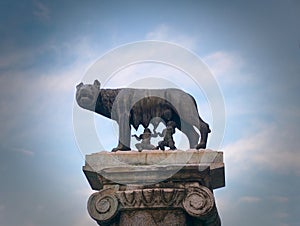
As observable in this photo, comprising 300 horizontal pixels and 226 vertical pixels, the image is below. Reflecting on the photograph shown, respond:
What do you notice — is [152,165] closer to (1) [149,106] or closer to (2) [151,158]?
(2) [151,158]

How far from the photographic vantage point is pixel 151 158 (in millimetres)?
11141

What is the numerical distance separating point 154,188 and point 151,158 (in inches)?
23.9

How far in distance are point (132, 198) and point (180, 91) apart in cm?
272

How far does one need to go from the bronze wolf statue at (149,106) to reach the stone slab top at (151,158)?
0.85m

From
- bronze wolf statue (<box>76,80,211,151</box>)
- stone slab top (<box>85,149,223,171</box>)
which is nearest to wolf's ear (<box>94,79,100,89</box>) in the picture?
bronze wolf statue (<box>76,80,211,151</box>)

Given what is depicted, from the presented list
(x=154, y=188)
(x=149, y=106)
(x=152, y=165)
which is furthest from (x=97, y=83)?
(x=154, y=188)

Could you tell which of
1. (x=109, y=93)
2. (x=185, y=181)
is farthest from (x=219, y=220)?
(x=109, y=93)

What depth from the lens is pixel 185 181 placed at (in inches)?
435

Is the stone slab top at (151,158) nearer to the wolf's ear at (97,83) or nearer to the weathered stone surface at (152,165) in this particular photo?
the weathered stone surface at (152,165)

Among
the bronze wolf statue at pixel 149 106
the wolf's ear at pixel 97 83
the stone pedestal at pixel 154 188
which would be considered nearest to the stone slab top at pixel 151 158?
the stone pedestal at pixel 154 188

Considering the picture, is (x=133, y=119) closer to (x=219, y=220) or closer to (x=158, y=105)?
(x=158, y=105)

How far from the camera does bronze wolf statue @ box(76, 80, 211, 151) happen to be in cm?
1201

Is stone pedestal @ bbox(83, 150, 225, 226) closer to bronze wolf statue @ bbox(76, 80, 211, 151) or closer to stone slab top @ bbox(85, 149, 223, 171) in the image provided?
stone slab top @ bbox(85, 149, 223, 171)

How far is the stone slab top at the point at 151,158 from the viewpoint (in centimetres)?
1103
